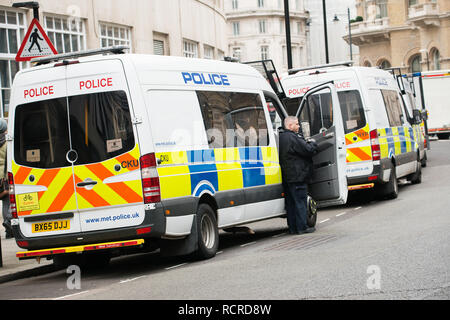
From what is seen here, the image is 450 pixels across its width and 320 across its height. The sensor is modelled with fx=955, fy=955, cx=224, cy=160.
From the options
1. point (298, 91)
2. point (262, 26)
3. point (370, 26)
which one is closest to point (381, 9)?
point (370, 26)

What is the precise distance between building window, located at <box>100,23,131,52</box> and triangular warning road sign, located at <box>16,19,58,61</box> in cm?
1029

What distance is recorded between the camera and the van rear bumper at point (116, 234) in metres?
10.9

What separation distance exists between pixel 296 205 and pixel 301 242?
1341 mm

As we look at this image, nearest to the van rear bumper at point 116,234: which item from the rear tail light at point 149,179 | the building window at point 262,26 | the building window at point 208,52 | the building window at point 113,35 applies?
the rear tail light at point 149,179

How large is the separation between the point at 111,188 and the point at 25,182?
119 cm

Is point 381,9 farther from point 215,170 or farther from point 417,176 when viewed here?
point 215,170

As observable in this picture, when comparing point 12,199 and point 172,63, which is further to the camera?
point 172,63

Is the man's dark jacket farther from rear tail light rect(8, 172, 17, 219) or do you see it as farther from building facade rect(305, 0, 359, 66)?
building facade rect(305, 0, 359, 66)

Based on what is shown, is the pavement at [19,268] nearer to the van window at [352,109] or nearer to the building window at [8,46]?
the building window at [8,46]

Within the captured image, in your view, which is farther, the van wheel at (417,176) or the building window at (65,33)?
the van wheel at (417,176)

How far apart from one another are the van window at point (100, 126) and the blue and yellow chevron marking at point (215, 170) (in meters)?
0.49

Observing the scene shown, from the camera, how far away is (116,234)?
11.0 metres

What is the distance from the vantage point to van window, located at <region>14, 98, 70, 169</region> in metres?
11.4

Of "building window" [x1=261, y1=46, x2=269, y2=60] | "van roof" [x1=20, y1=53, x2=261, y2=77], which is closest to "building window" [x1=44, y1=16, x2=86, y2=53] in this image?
"van roof" [x1=20, y1=53, x2=261, y2=77]
